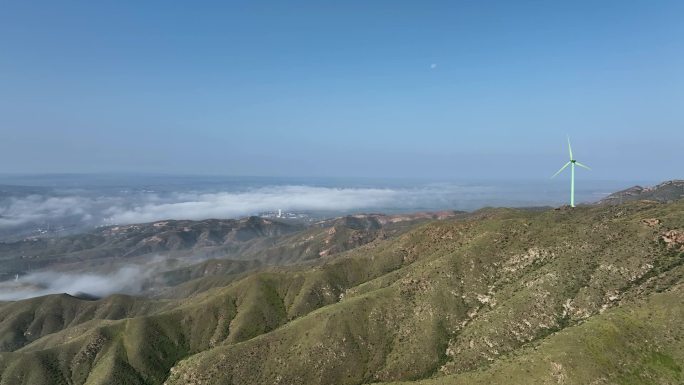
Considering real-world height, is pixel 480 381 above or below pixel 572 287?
below

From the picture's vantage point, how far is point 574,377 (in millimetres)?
135500

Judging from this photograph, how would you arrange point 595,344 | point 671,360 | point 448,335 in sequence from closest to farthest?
point 671,360
point 595,344
point 448,335

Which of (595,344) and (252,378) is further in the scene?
(252,378)

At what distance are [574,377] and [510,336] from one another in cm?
3901

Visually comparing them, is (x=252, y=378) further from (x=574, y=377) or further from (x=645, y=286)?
(x=645, y=286)

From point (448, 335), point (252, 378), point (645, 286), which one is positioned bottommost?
point (252, 378)

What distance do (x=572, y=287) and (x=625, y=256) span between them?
26003 millimetres

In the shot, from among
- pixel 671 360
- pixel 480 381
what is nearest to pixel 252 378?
pixel 480 381

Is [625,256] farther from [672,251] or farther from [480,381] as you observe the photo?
[480,381]

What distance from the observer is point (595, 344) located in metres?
145

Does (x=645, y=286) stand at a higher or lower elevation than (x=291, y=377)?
higher

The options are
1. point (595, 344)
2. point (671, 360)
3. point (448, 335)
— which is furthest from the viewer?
point (448, 335)

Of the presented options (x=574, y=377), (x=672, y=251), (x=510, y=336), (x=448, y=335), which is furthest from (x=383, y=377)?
(x=672, y=251)

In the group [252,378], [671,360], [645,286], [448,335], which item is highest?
[645,286]
